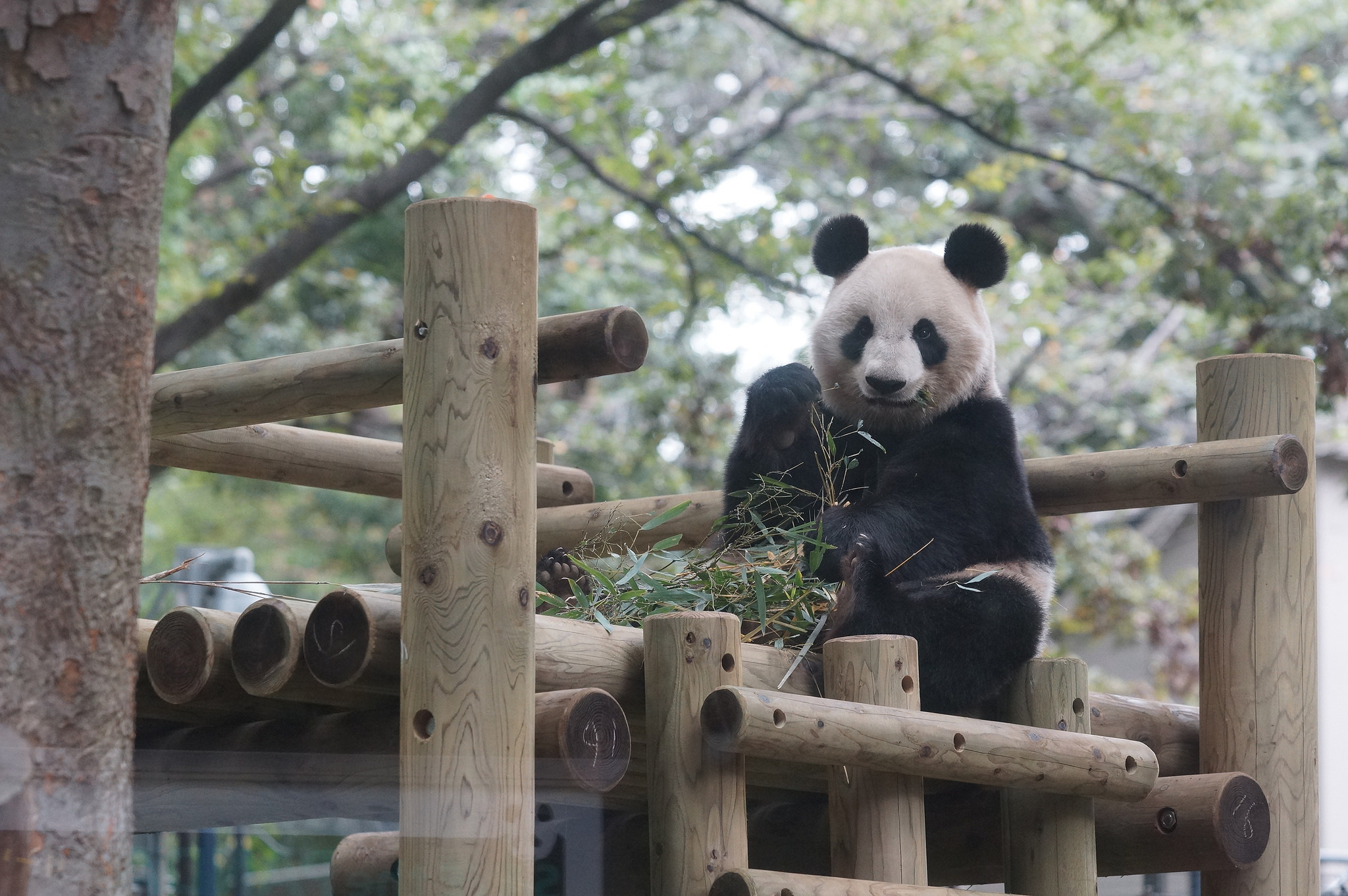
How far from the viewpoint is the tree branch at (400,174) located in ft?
23.5

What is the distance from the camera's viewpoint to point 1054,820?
9.87ft

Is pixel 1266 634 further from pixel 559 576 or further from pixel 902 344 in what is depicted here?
pixel 559 576

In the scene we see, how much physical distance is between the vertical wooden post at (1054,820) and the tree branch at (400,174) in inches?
207

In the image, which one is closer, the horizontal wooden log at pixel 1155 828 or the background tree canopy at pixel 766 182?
the horizontal wooden log at pixel 1155 828

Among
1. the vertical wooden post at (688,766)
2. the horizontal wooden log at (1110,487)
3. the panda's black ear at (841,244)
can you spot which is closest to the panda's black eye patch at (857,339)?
the panda's black ear at (841,244)

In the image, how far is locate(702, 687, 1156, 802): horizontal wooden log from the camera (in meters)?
2.32

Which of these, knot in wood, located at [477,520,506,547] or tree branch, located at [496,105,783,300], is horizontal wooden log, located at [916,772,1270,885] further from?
tree branch, located at [496,105,783,300]

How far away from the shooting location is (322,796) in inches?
109

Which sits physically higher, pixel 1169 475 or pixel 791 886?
pixel 1169 475

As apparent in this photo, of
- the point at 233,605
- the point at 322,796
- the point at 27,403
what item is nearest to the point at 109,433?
the point at 27,403

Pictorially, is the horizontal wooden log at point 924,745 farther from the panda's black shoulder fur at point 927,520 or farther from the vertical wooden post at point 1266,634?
the vertical wooden post at point 1266,634

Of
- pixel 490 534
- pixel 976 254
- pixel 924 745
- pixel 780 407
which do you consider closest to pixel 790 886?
pixel 924 745

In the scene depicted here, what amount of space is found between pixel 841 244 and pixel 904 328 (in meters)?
0.42

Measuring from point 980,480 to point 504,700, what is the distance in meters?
1.62
